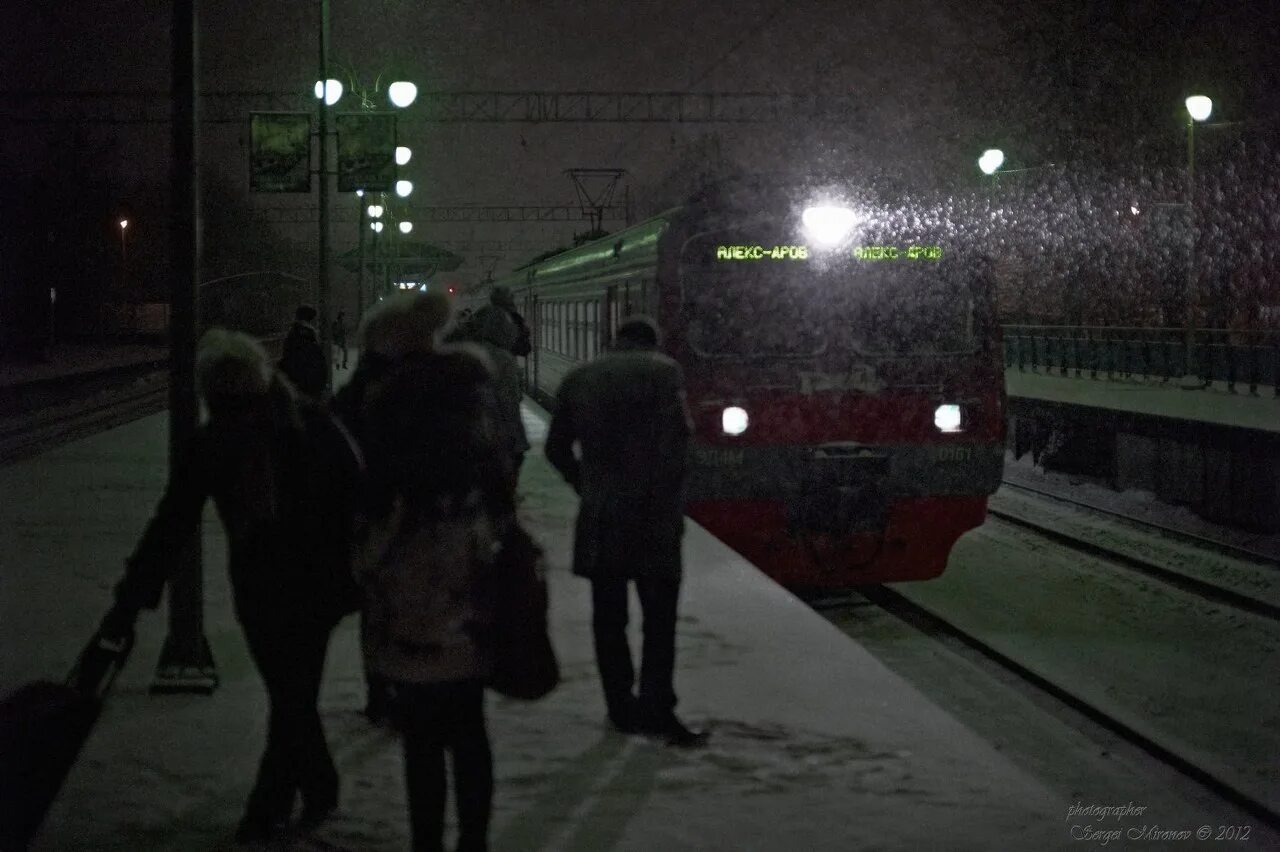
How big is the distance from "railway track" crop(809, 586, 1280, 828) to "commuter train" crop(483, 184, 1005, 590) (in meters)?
0.42

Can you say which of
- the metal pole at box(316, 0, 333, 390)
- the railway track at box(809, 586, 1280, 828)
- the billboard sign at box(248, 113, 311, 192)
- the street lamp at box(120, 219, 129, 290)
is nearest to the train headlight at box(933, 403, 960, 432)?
the railway track at box(809, 586, 1280, 828)

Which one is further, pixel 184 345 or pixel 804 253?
pixel 804 253

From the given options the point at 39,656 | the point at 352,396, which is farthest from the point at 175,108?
the point at 39,656

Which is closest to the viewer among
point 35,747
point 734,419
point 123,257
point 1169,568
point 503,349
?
point 35,747

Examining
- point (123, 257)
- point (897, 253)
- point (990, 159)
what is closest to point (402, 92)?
point (990, 159)

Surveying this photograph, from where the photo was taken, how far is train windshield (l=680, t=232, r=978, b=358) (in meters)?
11.3

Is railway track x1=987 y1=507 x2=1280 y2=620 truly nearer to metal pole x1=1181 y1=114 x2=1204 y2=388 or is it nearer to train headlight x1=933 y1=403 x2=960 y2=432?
train headlight x1=933 y1=403 x2=960 y2=432

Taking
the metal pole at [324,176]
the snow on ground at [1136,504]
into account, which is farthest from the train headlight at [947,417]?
the metal pole at [324,176]

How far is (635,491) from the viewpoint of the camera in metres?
6.37

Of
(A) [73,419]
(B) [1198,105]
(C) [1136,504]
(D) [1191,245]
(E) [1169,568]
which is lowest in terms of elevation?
(C) [1136,504]

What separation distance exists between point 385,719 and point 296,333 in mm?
6835

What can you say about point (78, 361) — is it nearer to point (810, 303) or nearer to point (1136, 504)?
point (1136, 504)

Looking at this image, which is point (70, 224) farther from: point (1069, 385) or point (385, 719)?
point (385, 719)

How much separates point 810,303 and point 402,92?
34.8ft
